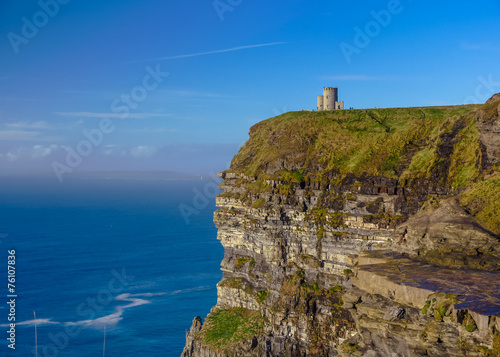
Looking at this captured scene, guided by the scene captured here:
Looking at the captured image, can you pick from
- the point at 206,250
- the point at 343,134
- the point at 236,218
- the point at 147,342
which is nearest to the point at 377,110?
the point at 343,134

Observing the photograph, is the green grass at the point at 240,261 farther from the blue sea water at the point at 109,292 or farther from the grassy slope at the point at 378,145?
the blue sea water at the point at 109,292

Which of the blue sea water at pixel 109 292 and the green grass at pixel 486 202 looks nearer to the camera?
the green grass at pixel 486 202

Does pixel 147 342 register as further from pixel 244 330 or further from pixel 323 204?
pixel 323 204

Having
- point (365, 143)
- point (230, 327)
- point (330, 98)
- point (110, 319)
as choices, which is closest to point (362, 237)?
point (365, 143)

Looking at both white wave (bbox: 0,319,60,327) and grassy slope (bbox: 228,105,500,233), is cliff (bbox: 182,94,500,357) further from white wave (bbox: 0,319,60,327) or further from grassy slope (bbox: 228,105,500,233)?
white wave (bbox: 0,319,60,327)

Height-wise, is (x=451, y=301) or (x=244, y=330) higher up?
(x=451, y=301)

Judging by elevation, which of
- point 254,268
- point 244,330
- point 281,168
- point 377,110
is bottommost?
point 244,330

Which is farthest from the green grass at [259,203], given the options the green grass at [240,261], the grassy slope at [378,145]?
the green grass at [240,261]
